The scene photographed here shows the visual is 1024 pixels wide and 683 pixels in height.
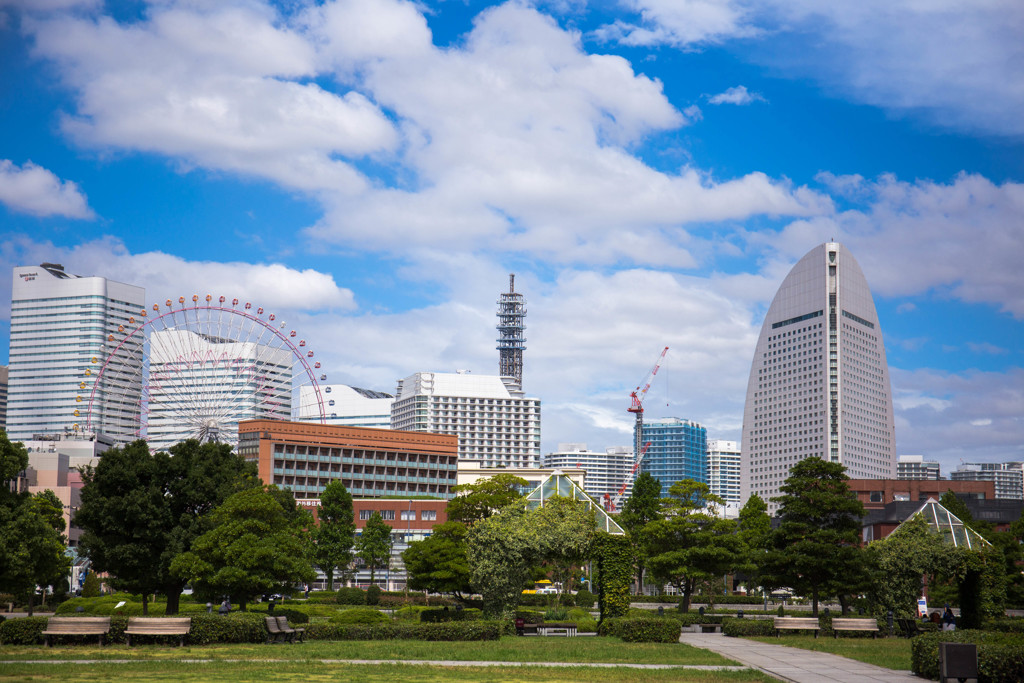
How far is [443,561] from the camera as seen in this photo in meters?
52.1

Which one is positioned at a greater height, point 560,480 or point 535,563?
point 560,480

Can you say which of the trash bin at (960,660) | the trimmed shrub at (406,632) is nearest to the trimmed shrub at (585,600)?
the trimmed shrub at (406,632)

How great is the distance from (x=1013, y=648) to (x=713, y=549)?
3410 cm

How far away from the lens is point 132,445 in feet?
175

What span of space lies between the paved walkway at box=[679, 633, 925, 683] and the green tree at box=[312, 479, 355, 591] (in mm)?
59600

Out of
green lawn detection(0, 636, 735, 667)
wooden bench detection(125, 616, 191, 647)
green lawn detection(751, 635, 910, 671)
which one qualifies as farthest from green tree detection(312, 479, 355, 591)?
wooden bench detection(125, 616, 191, 647)

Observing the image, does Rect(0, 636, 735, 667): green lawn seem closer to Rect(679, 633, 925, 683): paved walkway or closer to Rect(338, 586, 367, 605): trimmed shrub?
Rect(679, 633, 925, 683): paved walkway

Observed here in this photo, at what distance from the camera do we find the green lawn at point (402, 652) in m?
29.0

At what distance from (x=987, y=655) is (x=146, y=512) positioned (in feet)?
136

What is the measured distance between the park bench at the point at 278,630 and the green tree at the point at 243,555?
450 inches

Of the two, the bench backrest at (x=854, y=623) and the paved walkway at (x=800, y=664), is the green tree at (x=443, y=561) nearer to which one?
the paved walkway at (x=800, y=664)

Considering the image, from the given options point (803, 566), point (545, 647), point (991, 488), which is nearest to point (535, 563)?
point (545, 647)

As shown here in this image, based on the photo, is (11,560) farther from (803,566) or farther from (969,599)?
A: (969,599)

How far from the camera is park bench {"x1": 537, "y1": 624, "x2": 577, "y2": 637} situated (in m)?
43.0
